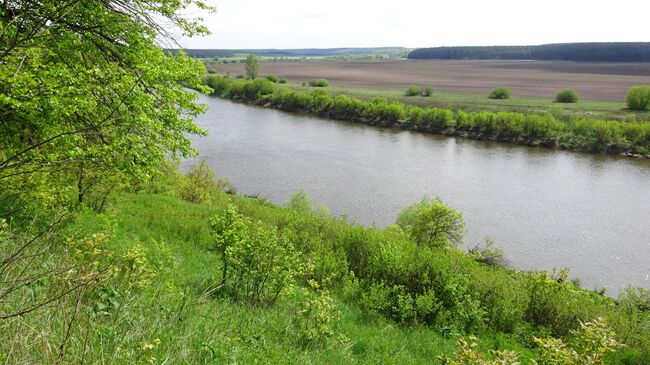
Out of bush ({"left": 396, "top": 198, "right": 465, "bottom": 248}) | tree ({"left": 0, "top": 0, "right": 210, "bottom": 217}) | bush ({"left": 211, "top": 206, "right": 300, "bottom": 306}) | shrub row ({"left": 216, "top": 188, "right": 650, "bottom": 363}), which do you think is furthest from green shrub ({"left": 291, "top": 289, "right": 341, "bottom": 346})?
bush ({"left": 396, "top": 198, "right": 465, "bottom": 248})

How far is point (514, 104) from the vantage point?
72000 mm

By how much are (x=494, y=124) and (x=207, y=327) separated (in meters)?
55.1

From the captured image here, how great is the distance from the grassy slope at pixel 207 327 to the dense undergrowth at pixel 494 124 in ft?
152

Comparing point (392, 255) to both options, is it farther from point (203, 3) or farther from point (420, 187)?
point (420, 187)

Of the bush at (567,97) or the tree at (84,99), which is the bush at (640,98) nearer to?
the bush at (567,97)

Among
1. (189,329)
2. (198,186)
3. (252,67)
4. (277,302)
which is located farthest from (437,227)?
(252,67)

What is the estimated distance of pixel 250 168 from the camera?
127 feet

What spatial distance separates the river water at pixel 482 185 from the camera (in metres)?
26.0

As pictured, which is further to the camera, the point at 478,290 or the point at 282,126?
the point at 282,126

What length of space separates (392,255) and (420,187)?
68.1 ft

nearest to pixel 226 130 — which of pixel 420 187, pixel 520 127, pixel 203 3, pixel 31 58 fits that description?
pixel 420 187

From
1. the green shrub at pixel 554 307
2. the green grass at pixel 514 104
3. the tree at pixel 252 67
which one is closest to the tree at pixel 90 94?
the green shrub at pixel 554 307

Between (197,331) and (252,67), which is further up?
(252,67)

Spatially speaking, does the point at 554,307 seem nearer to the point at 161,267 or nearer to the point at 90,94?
the point at 161,267
